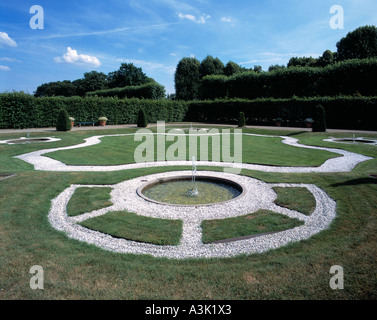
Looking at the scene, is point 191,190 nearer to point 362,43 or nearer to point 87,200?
point 87,200

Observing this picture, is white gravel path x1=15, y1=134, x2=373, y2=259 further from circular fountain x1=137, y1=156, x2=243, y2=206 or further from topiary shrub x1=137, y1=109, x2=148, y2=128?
topiary shrub x1=137, y1=109, x2=148, y2=128

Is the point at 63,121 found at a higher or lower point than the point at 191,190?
higher

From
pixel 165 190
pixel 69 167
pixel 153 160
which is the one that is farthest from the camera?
pixel 153 160

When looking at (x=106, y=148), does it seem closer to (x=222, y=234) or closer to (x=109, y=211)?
(x=109, y=211)

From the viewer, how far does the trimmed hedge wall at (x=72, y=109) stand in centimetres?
2306

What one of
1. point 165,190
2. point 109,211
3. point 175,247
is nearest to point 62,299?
point 175,247

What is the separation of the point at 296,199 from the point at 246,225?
2.24 meters

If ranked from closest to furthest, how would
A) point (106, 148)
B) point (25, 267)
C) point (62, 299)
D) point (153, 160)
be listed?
A: point (62, 299)
point (25, 267)
point (153, 160)
point (106, 148)

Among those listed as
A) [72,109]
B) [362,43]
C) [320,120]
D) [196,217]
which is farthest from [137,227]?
[362,43]

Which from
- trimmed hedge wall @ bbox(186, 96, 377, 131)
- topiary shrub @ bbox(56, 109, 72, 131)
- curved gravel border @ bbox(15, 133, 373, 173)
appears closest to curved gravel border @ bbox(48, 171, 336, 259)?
curved gravel border @ bbox(15, 133, 373, 173)

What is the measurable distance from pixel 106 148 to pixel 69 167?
183 inches

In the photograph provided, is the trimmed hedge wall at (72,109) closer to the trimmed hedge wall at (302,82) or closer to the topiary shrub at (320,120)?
the trimmed hedge wall at (302,82)

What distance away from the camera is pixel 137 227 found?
5391 millimetres

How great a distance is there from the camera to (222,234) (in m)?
5.05
